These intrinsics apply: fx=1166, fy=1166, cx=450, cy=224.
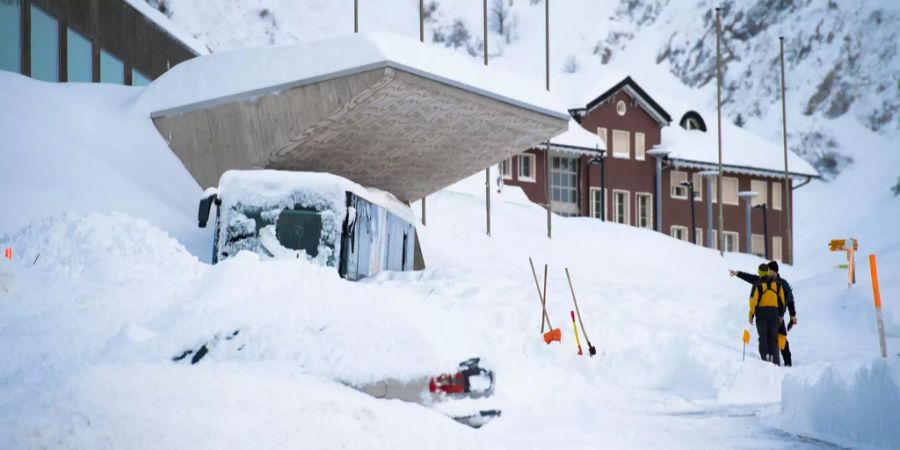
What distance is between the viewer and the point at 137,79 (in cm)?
3775

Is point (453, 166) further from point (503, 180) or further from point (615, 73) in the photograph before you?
point (615, 73)

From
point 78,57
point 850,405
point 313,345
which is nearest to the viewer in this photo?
point 313,345

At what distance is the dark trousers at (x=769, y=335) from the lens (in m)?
16.4

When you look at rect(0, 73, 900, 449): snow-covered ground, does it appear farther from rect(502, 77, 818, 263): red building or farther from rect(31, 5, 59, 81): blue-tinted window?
rect(502, 77, 818, 263): red building

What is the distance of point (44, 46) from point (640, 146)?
98.7ft

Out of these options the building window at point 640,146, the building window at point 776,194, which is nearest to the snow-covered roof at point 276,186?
the building window at point 640,146

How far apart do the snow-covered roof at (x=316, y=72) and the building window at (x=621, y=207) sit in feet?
81.9

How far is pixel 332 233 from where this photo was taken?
62.4ft

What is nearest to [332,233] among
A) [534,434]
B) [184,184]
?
[184,184]

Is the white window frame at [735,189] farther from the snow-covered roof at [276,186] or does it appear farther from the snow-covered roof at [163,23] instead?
the snow-covered roof at [276,186]

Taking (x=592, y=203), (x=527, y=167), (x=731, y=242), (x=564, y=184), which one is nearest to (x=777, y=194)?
(x=731, y=242)

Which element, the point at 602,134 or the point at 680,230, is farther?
the point at 680,230

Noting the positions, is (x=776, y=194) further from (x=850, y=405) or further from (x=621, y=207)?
(x=850, y=405)

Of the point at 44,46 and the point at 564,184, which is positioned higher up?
the point at 44,46
